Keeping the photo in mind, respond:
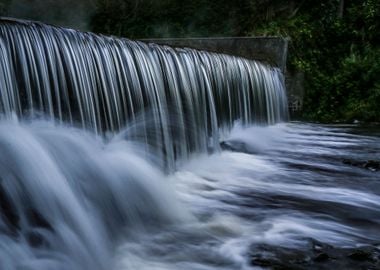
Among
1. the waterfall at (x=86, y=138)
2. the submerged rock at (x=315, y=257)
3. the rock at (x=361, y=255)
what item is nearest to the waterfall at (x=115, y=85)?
the waterfall at (x=86, y=138)

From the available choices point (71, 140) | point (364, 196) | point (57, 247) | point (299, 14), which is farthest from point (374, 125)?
point (57, 247)

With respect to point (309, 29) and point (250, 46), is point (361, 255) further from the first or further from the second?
point (309, 29)

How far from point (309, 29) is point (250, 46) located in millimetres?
2994

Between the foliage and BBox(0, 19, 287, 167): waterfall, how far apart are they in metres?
5.09

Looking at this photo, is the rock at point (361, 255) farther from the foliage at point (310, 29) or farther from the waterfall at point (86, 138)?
the foliage at point (310, 29)

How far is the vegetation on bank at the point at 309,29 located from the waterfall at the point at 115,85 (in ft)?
16.7

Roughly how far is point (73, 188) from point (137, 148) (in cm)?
170

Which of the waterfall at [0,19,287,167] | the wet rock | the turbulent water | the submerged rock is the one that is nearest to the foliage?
the waterfall at [0,19,287,167]

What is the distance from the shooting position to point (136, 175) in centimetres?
375

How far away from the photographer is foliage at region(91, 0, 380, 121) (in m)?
12.2

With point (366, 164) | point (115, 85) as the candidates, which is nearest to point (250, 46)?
point (366, 164)

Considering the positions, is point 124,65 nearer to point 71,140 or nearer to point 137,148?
point 137,148

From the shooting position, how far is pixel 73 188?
9.88ft

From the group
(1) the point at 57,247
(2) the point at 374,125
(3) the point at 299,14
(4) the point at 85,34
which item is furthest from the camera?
(3) the point at 299,14
